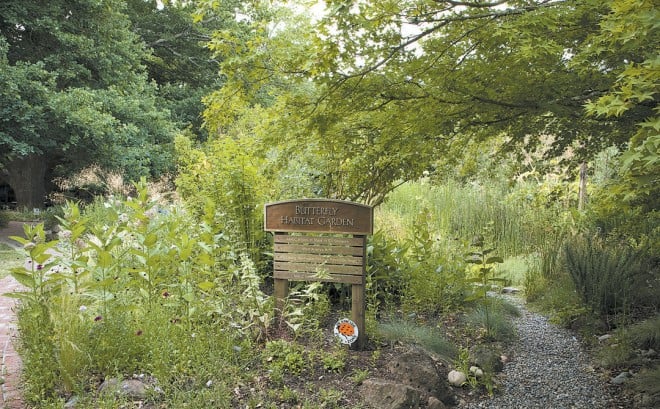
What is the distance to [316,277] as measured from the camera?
4.02 metres

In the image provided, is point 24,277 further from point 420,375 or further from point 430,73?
point 430,73

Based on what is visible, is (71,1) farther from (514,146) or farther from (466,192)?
(514,146)

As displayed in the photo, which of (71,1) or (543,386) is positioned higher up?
(71,1)

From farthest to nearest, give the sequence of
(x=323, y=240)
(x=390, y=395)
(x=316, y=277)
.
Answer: (x=323, y=240) → (x=316, y=277) → (x=390, y=395)

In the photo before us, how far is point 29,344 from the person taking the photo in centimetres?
335

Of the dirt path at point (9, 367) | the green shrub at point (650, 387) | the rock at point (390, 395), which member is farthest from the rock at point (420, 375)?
the dirt path at point (9, 367)

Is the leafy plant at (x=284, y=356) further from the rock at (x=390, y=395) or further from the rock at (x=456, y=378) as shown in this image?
the rock at (x=456, y=378)

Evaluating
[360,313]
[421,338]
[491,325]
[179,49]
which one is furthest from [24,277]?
[179,49]

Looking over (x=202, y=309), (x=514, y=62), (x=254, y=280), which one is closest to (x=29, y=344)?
(x=202, y=309)

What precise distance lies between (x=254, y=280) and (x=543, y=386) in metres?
2.23

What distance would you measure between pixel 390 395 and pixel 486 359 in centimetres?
120

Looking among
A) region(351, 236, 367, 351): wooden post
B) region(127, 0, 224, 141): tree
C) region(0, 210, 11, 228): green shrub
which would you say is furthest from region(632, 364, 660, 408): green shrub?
region(127, 0, 224, 141): tree

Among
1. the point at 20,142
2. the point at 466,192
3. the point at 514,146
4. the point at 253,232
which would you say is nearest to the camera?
Result: the point at 514,146

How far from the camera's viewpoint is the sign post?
157 inches
